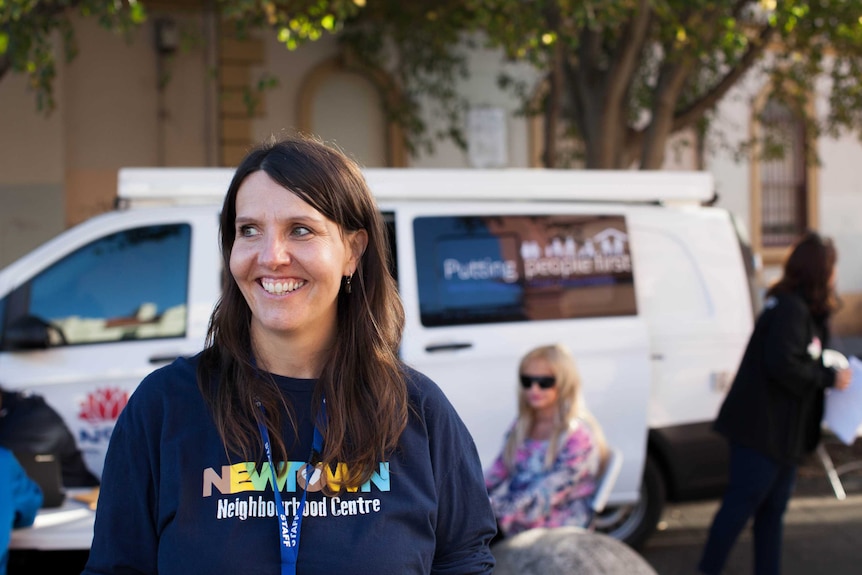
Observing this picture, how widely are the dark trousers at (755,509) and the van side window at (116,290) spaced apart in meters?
2.88

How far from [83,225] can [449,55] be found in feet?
25.1

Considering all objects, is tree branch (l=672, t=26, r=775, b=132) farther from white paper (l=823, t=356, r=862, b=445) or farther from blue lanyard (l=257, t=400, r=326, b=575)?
blue lanyard (l=257, t=400, r=326, b=575)

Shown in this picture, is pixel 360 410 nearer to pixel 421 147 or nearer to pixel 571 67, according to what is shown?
pixel 571 67

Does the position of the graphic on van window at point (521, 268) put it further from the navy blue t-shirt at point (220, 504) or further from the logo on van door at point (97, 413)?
the navy blue t-shirt at point (220, 504)

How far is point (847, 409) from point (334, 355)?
3.81m

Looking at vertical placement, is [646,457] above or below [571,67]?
below

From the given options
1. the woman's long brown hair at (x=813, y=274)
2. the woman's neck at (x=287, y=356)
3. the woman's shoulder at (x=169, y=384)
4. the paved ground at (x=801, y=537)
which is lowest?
the paved ground at (x=801, y=537)

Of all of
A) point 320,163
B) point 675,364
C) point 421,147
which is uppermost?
point 421,147

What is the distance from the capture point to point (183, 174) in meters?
4.93

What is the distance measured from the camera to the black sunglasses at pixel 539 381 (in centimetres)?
407

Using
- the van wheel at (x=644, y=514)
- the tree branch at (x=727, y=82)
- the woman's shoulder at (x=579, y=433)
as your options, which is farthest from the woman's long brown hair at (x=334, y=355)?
the tree branch at (x=727, y=82)

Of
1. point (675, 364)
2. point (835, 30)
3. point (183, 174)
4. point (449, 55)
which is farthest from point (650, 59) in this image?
point (183, 174)

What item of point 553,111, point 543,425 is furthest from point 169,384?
point 553,111

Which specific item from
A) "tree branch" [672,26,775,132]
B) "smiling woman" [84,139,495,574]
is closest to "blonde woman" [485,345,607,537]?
"smiling woman" [84,139,495,574]
